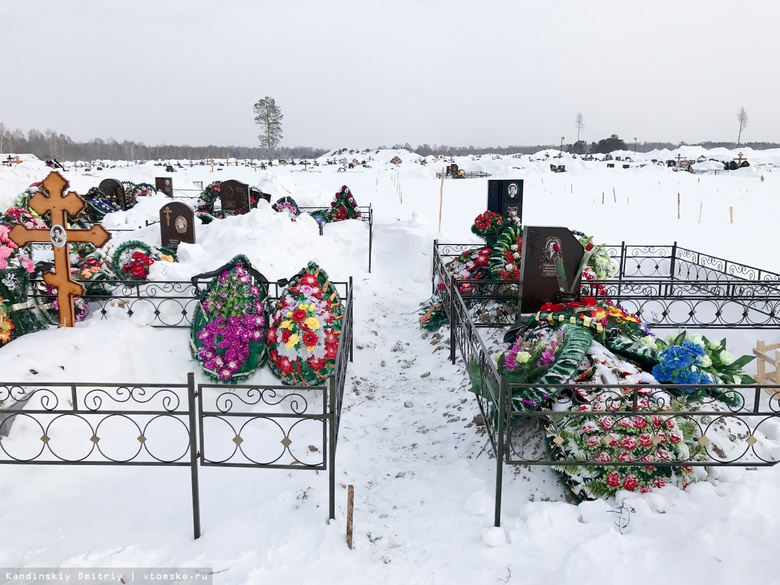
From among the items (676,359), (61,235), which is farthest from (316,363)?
(676,359)

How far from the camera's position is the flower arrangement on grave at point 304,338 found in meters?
6.41

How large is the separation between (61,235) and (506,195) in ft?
29.0

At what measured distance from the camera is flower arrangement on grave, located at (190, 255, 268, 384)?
655 cm

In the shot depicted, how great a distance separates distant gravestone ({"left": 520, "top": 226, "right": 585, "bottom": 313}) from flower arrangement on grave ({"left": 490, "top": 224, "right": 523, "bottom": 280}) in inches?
47.4

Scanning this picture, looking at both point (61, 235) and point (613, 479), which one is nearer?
point (613, 479)

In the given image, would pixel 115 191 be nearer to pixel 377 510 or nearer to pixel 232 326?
pixel 232 326

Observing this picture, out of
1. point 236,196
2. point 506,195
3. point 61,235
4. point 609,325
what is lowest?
point 609,325

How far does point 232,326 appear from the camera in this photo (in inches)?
262

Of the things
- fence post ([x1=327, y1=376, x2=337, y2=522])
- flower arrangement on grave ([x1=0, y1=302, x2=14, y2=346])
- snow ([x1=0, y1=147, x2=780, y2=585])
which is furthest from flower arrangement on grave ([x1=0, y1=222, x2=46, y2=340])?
fence post ([x1=327, y1=376, x2=337, y2=522])

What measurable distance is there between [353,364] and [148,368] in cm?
268

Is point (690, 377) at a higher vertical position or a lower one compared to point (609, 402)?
higher

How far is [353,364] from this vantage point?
7805mm

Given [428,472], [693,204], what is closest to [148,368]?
[428,472]

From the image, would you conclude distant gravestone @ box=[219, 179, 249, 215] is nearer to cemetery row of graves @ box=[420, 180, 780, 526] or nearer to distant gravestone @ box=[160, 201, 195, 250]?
distant gravestone @ box=[160, 201, 195, 250]
